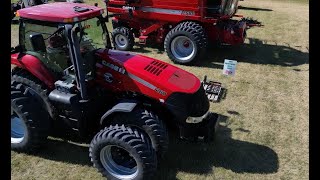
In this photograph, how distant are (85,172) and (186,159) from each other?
5.26 feet

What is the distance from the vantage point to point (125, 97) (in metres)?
5.34

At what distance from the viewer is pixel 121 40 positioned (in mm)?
11156

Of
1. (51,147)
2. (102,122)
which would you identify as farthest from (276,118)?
(51,147)

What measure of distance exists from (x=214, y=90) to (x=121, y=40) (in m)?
4.48

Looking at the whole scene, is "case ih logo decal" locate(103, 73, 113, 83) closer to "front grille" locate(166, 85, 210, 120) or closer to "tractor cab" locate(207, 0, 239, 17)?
"front grille" locate(166, 85, 210, 120)

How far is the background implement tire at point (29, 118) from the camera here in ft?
16.6

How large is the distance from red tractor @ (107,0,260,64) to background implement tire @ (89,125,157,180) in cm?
526

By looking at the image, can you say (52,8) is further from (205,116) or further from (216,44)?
(216,44)

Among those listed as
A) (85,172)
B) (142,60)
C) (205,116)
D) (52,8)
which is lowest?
(85,172)

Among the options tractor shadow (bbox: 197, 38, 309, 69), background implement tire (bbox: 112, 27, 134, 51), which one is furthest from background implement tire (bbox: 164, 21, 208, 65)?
background implement tire (bbox: 112, 27, 134, 51)

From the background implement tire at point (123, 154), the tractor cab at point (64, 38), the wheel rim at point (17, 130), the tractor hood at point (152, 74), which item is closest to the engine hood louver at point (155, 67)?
the tractor hood at point (152, 74)

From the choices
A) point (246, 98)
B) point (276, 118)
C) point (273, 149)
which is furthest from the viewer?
point (246, 98)

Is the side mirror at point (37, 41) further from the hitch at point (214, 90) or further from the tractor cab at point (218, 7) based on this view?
the tractor cab at point (218, 7)

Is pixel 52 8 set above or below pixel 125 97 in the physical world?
above
